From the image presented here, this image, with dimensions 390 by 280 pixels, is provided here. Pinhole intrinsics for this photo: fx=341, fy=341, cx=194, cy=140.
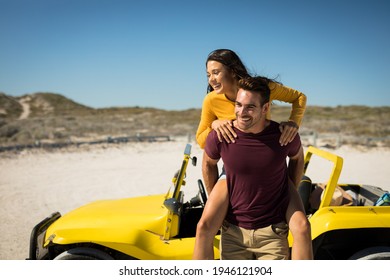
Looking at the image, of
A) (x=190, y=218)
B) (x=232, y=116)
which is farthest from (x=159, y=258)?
(x=232, y=116)

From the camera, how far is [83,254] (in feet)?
8.62

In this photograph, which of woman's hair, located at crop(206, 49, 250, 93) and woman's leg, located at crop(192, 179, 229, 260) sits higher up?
woman's hair, located at crop(206, 49, 250, 93)

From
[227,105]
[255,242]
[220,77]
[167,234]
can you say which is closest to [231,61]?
[220,77]

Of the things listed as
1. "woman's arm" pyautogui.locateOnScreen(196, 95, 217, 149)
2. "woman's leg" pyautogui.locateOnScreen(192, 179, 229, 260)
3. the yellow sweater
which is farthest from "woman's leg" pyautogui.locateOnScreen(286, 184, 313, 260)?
"woman's arm" pyautogui.locateOnScreen(196, 95, 217, 149)

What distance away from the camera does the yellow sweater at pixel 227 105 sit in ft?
8.03

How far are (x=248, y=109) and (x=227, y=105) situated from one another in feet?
1.65

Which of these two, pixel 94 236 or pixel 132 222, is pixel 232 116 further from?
pixel 94 236

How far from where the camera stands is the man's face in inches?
80.3

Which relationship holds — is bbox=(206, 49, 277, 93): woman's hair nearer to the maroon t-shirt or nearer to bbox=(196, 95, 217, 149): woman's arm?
bbox=(196, 95, 217, 149): woman's arm

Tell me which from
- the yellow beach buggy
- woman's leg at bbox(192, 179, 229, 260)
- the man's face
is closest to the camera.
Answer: the man's face

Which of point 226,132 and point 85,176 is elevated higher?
point 226,132

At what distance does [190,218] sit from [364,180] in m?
7.16

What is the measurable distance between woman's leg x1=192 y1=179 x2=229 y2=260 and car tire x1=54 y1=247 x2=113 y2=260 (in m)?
0.86

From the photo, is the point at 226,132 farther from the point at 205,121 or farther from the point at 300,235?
the point at 300,235
